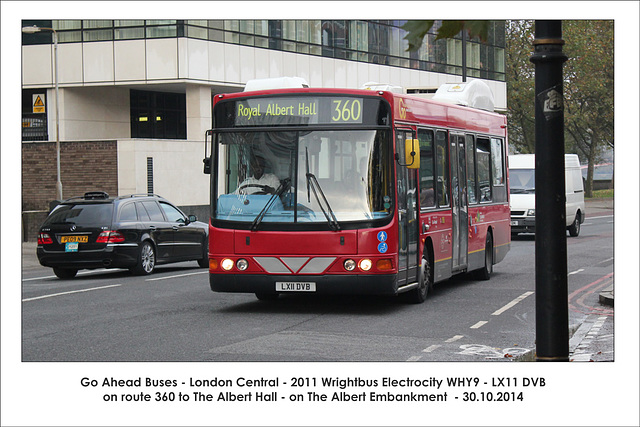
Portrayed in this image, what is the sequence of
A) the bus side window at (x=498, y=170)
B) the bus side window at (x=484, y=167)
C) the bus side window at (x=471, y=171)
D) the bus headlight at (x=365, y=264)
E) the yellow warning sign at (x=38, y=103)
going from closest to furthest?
1. the bus headlight at (x=365, y=264)
2. the bus side window at (x=471, y=171)
3. the bus side window at (x=484, y=167)
4. the bus side window at (x=498, y=170)
5. the yellow warning sign at (x=38, y=103)

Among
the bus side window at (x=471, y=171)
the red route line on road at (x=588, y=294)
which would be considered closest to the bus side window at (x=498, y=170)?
the bus side window at (x=471, y=171)

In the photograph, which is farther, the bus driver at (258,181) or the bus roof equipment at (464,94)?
the bus roof equipment at (464,94)

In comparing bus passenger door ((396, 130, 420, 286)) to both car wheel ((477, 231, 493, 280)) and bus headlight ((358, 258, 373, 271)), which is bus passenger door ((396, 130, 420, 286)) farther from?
car wheel ((477, 231, 493, 280))

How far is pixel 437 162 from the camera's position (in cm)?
1444

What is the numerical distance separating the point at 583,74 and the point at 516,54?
5.57 m

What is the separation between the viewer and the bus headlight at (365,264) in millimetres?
12156

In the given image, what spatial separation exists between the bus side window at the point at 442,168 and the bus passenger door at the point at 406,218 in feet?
3.62

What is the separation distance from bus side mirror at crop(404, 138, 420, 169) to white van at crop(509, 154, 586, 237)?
1601 cm

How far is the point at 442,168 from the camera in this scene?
14656 millimetres

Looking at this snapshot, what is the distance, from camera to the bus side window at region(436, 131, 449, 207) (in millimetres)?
14477

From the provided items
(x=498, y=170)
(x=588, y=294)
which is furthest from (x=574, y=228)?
(x=588, y=294)

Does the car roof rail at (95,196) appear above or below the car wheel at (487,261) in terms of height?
above

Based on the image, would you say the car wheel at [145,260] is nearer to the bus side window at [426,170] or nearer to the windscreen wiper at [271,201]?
the bus side window at [426,170]
